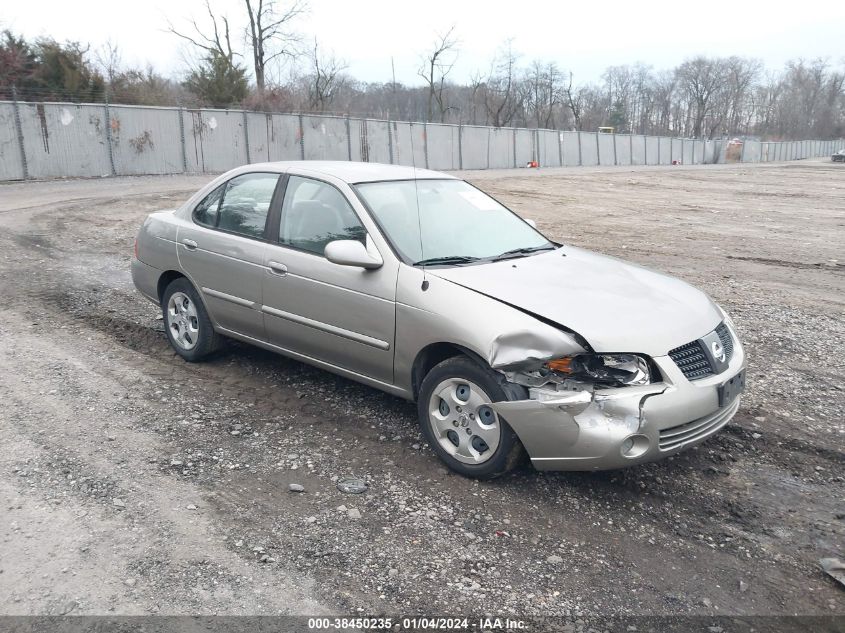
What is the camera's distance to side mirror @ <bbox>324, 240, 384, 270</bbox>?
431 cm

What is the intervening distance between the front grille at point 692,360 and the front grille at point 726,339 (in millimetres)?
276

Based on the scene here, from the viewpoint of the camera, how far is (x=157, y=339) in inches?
257

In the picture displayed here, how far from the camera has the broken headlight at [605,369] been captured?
362 cm

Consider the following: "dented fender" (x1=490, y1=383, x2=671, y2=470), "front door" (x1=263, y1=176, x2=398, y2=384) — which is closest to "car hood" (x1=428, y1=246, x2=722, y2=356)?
"dented fender" (x1=490, y1=383, x2=671, y2=470)

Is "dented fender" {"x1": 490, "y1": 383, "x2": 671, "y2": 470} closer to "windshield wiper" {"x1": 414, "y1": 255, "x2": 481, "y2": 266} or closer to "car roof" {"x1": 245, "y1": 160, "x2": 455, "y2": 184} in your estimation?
"windshield wiper" {"x1": 414, "y1": 255, "x2": 481, "y2": 266}

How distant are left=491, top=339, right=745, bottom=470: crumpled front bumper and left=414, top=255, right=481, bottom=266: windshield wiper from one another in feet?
3.43

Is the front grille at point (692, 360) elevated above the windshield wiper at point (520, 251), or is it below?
below

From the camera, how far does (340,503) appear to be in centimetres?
377

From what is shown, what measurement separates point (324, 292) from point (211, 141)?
25.8 metres

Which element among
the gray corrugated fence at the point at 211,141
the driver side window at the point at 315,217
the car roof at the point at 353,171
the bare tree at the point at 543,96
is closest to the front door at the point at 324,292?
the driver side window at the point at 315,217

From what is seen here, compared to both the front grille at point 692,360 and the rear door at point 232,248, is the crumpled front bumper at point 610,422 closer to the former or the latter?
the front grille at point 692,360

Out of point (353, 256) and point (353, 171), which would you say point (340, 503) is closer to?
point (353, 256)

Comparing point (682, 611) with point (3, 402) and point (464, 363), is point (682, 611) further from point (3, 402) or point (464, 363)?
point (3, 402)

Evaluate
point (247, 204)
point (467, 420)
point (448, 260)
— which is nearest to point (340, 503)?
point (467, 420)
